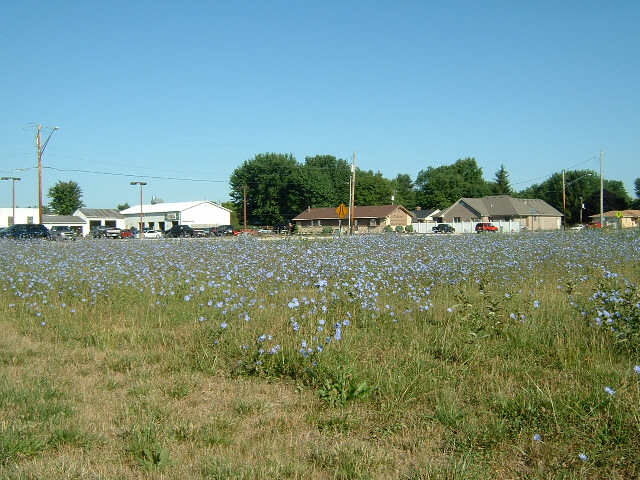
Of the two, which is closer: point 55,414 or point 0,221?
point 55,414

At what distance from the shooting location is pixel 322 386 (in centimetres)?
450

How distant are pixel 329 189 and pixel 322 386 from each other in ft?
275

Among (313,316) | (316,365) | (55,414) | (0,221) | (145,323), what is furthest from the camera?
(0,221)

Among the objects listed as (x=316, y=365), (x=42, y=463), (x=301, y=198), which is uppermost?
(x=301, y=198)

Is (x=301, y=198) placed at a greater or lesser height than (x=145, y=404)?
greater

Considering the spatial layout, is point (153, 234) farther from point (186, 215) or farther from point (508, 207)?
point (508, 207)

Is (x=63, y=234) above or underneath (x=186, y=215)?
underneath

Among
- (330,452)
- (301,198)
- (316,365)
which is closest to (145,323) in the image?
(316,365)

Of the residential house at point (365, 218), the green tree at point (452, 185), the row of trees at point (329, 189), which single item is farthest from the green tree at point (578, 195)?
the residential house at point (365, 218)

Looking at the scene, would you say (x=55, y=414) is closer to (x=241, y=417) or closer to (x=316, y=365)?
(x=241, y=417)

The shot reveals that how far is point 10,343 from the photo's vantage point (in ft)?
20.6

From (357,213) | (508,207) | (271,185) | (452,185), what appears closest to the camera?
(508,207)

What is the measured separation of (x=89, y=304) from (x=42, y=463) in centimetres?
500

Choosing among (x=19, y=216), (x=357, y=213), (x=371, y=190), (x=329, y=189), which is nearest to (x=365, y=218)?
(x=357, y=213)
